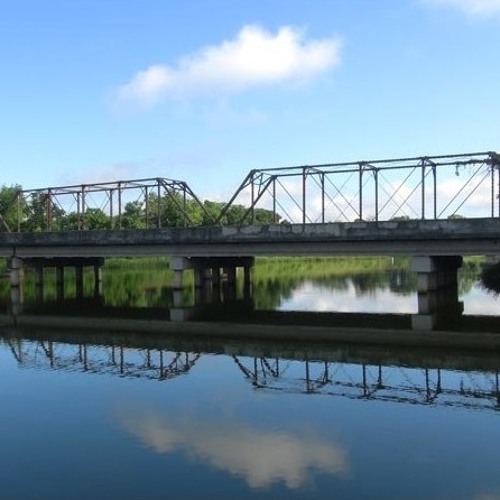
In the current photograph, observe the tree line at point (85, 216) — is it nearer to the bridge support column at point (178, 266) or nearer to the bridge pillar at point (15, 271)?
the bridge pillar at point (15, 271)

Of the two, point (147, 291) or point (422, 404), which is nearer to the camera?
point (422, 404)

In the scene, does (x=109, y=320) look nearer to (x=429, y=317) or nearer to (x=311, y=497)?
(x=429, y=317)

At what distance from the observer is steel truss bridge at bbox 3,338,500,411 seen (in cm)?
2269

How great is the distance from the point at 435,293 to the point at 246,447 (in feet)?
79.6

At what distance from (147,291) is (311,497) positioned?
177ft

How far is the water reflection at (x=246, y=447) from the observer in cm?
1508

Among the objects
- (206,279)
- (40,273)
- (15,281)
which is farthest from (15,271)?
(206,279)

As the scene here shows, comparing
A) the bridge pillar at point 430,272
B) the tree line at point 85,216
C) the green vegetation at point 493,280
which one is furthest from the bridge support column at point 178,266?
the tree line at point 85,216

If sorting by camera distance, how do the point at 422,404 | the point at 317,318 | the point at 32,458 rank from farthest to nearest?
the point at 317,318 < the point at 422,404 < the point at 32,458

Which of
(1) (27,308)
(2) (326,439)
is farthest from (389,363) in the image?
Result: (1) (27,308)

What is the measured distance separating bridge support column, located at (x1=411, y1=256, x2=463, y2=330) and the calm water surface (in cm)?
400

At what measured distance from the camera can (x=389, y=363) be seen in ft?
93.0

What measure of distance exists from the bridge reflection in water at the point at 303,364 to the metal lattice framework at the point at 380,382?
0.11ft

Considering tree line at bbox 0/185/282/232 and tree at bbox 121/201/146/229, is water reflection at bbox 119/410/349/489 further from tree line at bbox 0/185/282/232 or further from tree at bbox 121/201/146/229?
tree at bbox 121/201/146/229
